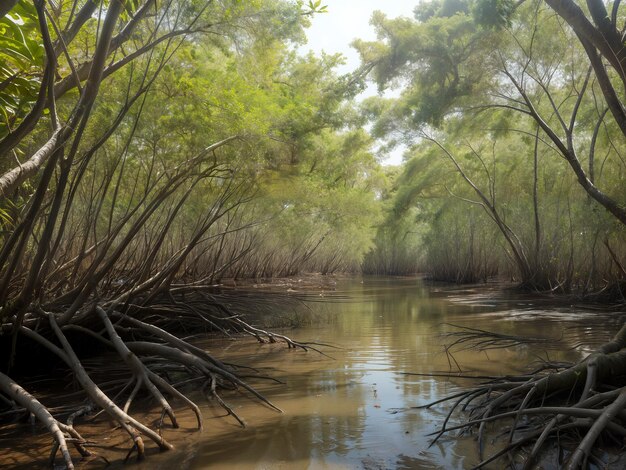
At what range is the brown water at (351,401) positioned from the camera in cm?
230

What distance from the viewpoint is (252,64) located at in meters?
6.63

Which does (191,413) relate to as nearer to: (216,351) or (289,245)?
(216,351)

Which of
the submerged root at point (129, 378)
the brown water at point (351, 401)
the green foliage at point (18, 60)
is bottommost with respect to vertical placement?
the brown water at point (351, 401)

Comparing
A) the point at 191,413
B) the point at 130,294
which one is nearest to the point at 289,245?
the point at 130,294

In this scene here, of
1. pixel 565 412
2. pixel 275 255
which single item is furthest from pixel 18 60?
pixel 275 255

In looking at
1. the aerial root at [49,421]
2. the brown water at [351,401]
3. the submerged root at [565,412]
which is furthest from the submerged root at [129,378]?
the submerged root at [565,412]

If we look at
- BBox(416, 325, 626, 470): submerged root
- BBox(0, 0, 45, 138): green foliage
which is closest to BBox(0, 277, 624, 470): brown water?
BBox(416, 325, 626, 470): submerged root

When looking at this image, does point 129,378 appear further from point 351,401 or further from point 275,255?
point 275,255

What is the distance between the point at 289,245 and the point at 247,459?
533 inches

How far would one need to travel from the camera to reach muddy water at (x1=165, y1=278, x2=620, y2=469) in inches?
91.4

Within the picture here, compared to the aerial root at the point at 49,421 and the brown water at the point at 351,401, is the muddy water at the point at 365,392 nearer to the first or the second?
the brown water at the point at 351,401

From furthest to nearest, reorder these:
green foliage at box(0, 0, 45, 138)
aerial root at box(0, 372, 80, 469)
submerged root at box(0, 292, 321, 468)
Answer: green foliage at box(0, 0, 45, 138) < submerged root at box(0, 292, 321, 468) < aerial root at box(0, 372, 80, 469)

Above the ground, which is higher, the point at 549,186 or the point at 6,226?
the point at 549,186

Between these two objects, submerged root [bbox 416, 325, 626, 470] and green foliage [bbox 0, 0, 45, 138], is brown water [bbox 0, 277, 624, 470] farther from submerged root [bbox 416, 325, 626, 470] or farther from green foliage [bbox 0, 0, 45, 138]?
green foliage [bbox 0, 0, 45, 138]
